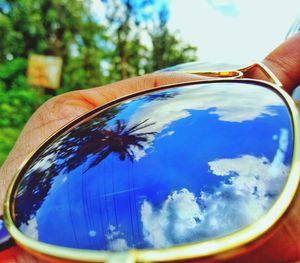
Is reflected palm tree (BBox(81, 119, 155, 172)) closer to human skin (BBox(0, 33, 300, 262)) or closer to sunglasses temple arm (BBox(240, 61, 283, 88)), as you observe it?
human skin (BBox(0, 33, 300, 262))

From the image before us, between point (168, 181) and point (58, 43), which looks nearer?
point (168, 181)

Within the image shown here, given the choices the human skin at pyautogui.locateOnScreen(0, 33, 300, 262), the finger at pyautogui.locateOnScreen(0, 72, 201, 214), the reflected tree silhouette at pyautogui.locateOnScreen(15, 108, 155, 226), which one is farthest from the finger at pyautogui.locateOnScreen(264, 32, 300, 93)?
the reflected tree silhouette at pyautogui.locateOnScreen(15, 108, 155, 226)

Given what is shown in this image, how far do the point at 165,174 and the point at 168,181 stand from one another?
0.01 metres

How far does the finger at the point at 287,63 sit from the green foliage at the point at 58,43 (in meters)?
3.50

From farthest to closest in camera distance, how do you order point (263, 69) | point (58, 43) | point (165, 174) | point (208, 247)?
point (58, 43)
point (263, 69)
point (165, 174)
point (208, 247)

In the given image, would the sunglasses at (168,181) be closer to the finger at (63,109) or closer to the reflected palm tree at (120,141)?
the reflected palm tree at (120,141)

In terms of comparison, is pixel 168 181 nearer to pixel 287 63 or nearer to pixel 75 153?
pixel 75 153

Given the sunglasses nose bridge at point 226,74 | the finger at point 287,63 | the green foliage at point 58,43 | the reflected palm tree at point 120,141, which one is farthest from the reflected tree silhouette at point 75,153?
the green foliage at point 58,43

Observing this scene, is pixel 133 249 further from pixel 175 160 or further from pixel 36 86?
pixel 36 86

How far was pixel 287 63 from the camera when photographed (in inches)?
36.5

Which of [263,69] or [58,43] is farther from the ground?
[263,69]

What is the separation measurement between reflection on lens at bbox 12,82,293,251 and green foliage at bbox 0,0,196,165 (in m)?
3.63

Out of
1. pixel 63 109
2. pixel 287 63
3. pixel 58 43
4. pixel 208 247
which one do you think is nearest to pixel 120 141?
pixel 208 247

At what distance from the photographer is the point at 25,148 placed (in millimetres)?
826
